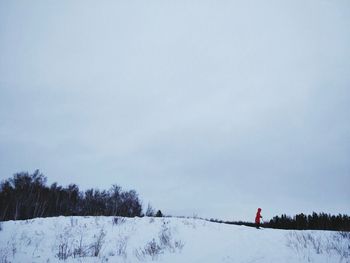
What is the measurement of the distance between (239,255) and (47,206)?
56797 millimetres

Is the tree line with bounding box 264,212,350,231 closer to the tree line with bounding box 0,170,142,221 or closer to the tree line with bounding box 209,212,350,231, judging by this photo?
the tree line with bounding box 209,212,350,231

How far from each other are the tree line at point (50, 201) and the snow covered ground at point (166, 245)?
30471mm

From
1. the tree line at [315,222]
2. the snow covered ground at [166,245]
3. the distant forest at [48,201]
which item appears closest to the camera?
the snow covered ground at [166,245]

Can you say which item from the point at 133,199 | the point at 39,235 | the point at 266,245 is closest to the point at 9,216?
the point at 133,199

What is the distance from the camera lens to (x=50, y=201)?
54781 millimetres

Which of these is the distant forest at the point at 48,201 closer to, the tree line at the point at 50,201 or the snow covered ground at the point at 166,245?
the tree line at the point at 50,201

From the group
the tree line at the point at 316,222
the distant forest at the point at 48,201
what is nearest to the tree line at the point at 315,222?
the tree line at the point at 316,222

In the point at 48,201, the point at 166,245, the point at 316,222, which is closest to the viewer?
the point at 166,245

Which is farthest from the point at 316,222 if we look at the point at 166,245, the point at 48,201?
the point at 48,201

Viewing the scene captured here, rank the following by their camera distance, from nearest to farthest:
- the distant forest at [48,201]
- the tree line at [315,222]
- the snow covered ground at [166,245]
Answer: the snow covered ground at [166,245], the tree line at [315,222], the distant forest at [48,201]

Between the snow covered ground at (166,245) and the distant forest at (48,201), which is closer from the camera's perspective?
the snow covered ground at (166,245)

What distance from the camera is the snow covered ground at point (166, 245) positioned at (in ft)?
21.9

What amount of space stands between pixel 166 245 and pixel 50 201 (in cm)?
5529

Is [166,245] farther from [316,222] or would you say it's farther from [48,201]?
[48,201]
